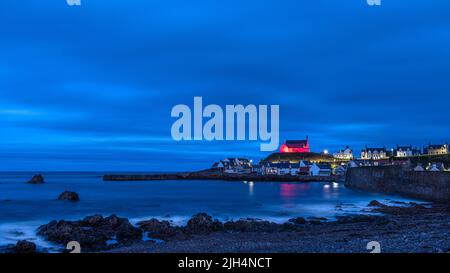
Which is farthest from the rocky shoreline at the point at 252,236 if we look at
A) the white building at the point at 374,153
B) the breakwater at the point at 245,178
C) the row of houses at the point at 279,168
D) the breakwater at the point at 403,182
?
the white building at the point at 374,153

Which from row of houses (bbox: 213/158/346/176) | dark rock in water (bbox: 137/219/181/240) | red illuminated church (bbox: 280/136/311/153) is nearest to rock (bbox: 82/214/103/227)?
dark rock in water (bbox: 137/219/181/240)

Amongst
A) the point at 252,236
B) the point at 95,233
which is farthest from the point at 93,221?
the point at 252,236

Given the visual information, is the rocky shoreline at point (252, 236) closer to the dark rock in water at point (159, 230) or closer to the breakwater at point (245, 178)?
the dark rock in water at point (159, 230)

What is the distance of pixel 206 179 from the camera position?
131625 mm

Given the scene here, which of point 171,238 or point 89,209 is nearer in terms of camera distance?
point 171,238

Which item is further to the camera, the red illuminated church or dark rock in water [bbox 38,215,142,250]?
the red illuminated church

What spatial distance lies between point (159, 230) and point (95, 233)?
131 inches

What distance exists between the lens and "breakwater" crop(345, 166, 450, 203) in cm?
4066

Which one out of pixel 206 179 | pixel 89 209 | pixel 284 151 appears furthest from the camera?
pixel 284 151

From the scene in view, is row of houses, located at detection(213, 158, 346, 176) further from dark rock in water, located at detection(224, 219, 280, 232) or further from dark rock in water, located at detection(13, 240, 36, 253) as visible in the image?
dark rock in water, located at detection(13, 240, 36, 253)

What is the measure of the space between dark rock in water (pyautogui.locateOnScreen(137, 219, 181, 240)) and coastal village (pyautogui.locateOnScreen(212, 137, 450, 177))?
284 ft
